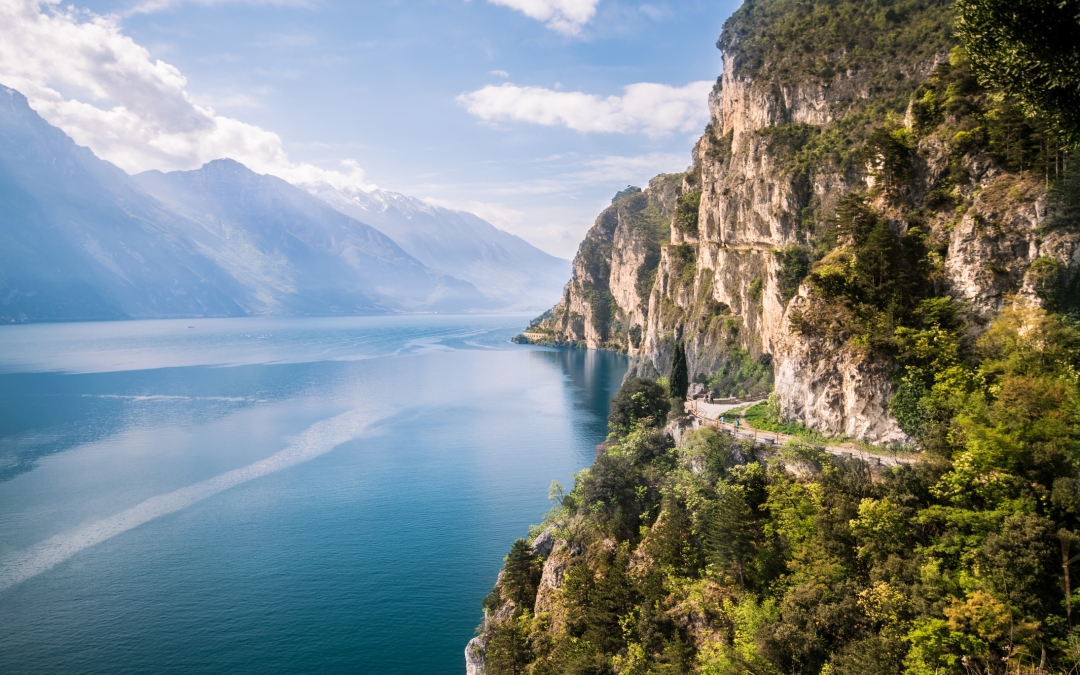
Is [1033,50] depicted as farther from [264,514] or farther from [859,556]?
[264,514]

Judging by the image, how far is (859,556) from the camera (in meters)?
21.1

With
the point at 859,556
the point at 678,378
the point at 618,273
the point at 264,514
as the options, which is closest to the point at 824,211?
the point at 678,378

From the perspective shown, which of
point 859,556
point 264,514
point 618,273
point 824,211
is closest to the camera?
point 859,556

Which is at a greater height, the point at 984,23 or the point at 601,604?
the point at 984,23

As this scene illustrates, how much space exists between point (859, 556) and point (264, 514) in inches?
1648

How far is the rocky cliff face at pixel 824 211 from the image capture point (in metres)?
27.4

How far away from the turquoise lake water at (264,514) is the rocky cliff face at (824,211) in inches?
830

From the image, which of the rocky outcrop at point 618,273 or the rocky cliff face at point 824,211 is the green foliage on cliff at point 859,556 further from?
the rocky outcrop at point 618,273

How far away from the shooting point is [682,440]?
33656mm

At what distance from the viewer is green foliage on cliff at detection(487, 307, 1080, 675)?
1734 cm

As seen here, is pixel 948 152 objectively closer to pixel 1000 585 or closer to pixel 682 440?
pixel 682 440

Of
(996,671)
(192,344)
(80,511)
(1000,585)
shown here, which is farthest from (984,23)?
(192,344)

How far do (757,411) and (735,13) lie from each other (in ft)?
224

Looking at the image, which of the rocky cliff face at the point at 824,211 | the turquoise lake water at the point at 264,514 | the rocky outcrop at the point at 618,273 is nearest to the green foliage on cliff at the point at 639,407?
the turquoise lake water at the point at 264,514
